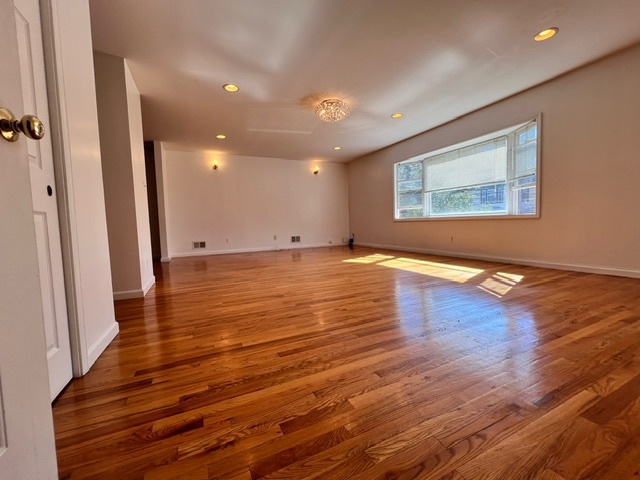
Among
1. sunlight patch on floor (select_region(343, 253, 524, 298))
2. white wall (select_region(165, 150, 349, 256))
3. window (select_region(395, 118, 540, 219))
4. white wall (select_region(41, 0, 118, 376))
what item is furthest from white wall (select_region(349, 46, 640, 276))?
white wall (select_region(41, 0, 118, 376))

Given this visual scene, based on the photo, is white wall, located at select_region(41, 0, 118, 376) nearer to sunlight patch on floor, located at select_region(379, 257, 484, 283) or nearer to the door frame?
the door frame

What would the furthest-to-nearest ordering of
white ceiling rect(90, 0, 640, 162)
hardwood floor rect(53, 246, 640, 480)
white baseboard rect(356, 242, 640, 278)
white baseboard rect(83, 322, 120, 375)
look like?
white baseboard rect(356, 242, 640, 278) → white ceiling rect(90, 0, 640, 162) → white baseboard rect(83, 322, 120, 375) → hardwood floor rect(53, 246, 640, 480)

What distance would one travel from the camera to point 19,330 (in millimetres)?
526

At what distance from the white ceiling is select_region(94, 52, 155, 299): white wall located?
25cm

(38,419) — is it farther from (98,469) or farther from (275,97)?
(275,97)

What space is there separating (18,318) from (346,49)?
301cm

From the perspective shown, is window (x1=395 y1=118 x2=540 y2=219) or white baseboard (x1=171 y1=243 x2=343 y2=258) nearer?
window (x1=395 y1=118 x2=540 y2=219)

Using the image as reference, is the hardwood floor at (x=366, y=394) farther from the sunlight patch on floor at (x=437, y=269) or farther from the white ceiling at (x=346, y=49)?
the white ceiling at (x=346, y=49)

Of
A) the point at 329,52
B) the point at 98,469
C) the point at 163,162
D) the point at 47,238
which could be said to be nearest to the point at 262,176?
the point at 163,162

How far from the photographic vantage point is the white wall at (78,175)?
4.20 feet

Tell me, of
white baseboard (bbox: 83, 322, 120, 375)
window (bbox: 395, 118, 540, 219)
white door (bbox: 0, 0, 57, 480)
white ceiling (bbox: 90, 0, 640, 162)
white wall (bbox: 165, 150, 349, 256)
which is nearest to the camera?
white door (bbox: 0, 0, 57, 480)

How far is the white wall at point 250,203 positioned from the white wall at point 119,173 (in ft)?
11.5

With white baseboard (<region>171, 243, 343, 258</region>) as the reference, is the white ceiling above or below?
above

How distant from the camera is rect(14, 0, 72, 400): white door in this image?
1096 mm
